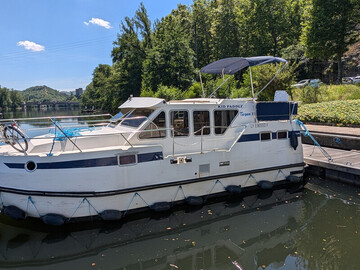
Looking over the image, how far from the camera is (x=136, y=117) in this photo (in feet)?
27.8

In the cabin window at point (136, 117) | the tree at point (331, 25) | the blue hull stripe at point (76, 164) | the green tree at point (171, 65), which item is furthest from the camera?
the green tree at point (171, 65)

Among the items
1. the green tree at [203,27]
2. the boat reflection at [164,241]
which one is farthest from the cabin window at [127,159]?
the green tree at [203,27]

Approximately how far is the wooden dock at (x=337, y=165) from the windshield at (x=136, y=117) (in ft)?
23.3

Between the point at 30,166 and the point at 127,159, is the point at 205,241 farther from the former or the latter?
the point at 30,166

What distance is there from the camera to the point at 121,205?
7531mm

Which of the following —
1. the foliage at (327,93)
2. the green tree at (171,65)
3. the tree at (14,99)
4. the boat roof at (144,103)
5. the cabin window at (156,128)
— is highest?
the tree at (14,99)

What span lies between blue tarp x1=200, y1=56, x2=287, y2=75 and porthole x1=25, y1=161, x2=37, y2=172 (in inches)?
281

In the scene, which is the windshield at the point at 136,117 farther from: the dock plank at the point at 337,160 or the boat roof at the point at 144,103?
the dock plank at the point at 337,160

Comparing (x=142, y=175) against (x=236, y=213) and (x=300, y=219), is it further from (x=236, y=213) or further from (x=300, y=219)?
(x=300, y=219)

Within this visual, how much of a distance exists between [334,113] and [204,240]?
517 inches

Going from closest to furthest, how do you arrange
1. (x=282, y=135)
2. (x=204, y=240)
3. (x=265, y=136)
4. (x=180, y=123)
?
1. (x=204, y=240)
2. (x=180, y=123)
3. (x=265, y=136)
4. (x=282, y=135)

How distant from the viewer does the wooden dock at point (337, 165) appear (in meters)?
9.96

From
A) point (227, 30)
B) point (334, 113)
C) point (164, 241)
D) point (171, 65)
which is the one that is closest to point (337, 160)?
point (334, 113)

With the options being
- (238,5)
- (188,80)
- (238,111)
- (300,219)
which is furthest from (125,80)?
(300,219)
